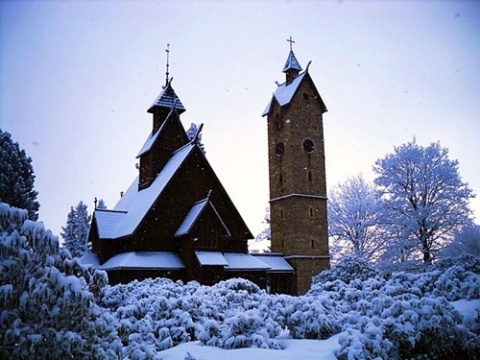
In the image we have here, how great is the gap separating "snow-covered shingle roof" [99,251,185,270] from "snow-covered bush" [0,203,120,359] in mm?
17090

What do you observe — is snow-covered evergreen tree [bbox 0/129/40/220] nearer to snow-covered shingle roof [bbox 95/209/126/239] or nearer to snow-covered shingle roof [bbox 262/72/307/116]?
snow-covered shingle roof [bbox 95/209/126/239]

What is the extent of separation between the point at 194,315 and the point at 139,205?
17080 millimetres

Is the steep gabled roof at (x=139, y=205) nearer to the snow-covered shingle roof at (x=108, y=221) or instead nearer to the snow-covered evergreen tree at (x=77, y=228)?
the snow-covered shingle roof at (x=108, y=221)

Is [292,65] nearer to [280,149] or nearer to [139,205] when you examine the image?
[280,149]

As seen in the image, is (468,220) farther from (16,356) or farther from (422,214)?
(16,356)

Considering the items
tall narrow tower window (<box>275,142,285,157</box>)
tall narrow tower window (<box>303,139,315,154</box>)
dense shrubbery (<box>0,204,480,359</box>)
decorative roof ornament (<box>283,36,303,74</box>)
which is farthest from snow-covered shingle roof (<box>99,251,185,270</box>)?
decorative roof ornament (<box>283,36,303,74</box>)

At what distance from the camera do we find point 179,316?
27.4 feet

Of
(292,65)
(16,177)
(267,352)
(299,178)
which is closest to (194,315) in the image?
(267,352)

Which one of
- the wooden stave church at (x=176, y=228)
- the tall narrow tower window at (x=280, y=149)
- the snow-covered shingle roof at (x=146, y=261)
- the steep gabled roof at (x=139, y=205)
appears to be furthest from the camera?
the tall narrow tower window at (x=280, y=149)

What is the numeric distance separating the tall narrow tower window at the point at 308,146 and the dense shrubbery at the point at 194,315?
1986 cm

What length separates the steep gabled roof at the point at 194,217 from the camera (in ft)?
74.0

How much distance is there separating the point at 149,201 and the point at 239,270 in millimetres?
6052

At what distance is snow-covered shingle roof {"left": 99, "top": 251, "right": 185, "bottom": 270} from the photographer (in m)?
21.6

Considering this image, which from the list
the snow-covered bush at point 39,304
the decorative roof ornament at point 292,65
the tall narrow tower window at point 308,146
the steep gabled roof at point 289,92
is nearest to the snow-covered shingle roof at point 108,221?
the tall narrow tower window at point 308,146
